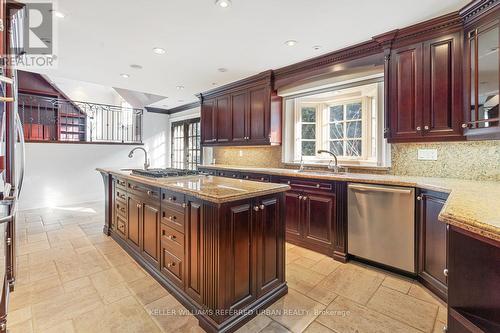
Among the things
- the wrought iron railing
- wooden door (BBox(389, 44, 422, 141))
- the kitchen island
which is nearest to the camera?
the kitchen island

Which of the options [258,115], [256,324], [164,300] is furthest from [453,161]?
[164,300]

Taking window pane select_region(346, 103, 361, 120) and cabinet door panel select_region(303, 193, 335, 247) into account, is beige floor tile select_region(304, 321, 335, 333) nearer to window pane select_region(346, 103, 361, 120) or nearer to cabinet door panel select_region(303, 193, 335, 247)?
cabinet door panel select_region(303, 193, 335, 247)

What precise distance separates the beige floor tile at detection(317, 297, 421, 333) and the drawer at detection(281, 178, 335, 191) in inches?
47.8

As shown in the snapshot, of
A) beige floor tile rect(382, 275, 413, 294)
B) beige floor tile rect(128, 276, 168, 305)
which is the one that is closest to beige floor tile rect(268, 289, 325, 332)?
beige floor tile rect(382, 275, 413, 294)

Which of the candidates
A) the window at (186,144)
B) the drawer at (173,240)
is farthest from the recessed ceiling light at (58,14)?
the window at (186,144)

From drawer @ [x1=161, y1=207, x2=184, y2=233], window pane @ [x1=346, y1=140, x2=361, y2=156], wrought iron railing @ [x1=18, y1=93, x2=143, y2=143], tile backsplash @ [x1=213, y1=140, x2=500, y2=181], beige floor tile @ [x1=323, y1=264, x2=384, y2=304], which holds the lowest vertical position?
beige floor tile @ [x1=323, y1=264, x2=384, y2=304]

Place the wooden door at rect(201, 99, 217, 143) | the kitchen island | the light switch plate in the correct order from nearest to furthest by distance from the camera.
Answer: the kitchen island, the light switch plate, the wooden door at rect(201, 99, 217, 143)

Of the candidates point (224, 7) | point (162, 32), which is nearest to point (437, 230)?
point (224, 7)

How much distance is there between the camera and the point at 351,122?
11.3 ft

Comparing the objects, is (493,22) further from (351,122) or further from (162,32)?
(162,32)

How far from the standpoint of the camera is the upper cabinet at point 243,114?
3.98m

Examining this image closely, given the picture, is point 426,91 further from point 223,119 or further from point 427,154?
point 223,119

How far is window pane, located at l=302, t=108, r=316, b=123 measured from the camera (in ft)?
12.8

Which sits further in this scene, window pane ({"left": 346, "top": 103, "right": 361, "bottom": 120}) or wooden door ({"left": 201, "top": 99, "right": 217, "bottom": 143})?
wooden door ({"left": 201, "top": 99, "right": 217, "bottom": 143})
